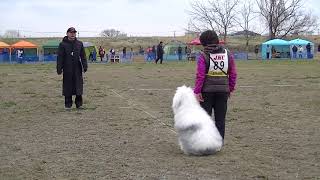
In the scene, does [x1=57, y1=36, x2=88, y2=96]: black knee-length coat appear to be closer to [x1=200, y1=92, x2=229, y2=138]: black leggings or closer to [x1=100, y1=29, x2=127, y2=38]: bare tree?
[x1=200, y1=92, x2=229, y2=138]: black leggings

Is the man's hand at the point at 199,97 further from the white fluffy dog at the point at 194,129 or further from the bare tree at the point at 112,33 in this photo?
the bare tree at the point at 112,33

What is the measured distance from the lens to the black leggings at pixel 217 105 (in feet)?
25.3

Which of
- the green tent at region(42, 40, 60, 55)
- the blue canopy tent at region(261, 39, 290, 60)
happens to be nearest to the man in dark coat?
the green tent at region(42, 40, 60, 55)

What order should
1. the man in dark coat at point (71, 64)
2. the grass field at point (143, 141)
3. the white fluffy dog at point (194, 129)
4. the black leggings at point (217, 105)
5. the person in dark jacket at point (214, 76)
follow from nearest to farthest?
1. the grass field at point (143, 141)
2. the white fluffy dog at point (194, 129)
3. the person in dark jacket at point (214, 76)
4. the black leggings at point (217, 105)
5. the man in dark coat at point (71, 64)

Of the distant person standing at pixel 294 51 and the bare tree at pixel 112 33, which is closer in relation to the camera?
the distant person standing at pixel 294 51

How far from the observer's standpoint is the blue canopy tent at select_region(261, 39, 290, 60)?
189 feet

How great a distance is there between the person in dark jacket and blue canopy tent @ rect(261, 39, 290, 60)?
50.6m

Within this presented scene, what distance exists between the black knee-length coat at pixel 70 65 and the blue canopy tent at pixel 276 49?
153 ft

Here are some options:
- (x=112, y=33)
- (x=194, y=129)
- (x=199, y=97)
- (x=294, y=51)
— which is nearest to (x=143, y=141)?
(x=199, y=97)

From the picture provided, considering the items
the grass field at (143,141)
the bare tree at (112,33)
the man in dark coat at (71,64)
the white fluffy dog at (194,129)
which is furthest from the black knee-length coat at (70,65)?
the bare tree at (112,33)

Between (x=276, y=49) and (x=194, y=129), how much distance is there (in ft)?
176

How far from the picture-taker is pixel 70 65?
40.7 feet

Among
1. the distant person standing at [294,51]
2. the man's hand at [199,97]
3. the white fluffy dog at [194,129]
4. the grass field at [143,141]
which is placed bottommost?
the grass field at [143,141]

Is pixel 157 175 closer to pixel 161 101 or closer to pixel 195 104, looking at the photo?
pixel 195 104
